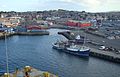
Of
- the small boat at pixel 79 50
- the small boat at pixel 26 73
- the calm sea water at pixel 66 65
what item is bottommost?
the calm sea water at pixel 66 65

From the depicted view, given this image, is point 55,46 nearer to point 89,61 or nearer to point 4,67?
point 89,61

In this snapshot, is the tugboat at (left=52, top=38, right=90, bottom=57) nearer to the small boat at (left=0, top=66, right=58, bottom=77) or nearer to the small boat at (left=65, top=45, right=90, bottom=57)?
the small boat at (left=65, top=45, right=90, bottom=57)

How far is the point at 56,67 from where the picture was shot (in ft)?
49.7

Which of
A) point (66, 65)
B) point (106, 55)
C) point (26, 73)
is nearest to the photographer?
point (26, 73)

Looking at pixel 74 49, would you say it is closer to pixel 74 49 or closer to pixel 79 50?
pixel 74 49

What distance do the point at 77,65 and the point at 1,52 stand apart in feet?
18.9

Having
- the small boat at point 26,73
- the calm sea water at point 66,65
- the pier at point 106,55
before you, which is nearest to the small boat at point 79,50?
the pier at point 106,55

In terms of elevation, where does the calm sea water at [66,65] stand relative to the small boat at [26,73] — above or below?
below

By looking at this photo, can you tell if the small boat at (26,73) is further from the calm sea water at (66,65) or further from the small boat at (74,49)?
the small boat at (74,49)

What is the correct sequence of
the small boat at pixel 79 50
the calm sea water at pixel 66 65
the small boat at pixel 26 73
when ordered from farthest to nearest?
Answer: the small boat at pixel 79 50 < the calm sea water at pixel 66 65 < the small boat at pixel 26 73

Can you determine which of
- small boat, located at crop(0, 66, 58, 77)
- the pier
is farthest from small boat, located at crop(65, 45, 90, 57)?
small boat, located at crop(0, 66, 58, 77)

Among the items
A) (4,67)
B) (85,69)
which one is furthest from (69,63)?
(4,67)

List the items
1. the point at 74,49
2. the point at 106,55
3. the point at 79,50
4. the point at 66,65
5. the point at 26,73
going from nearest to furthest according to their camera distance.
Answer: the point at 26,73 → the point at 66,65 → the point at 106,55 → the point at 79,50 → the point at 74,49

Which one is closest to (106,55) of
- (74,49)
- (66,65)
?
(74,49)
